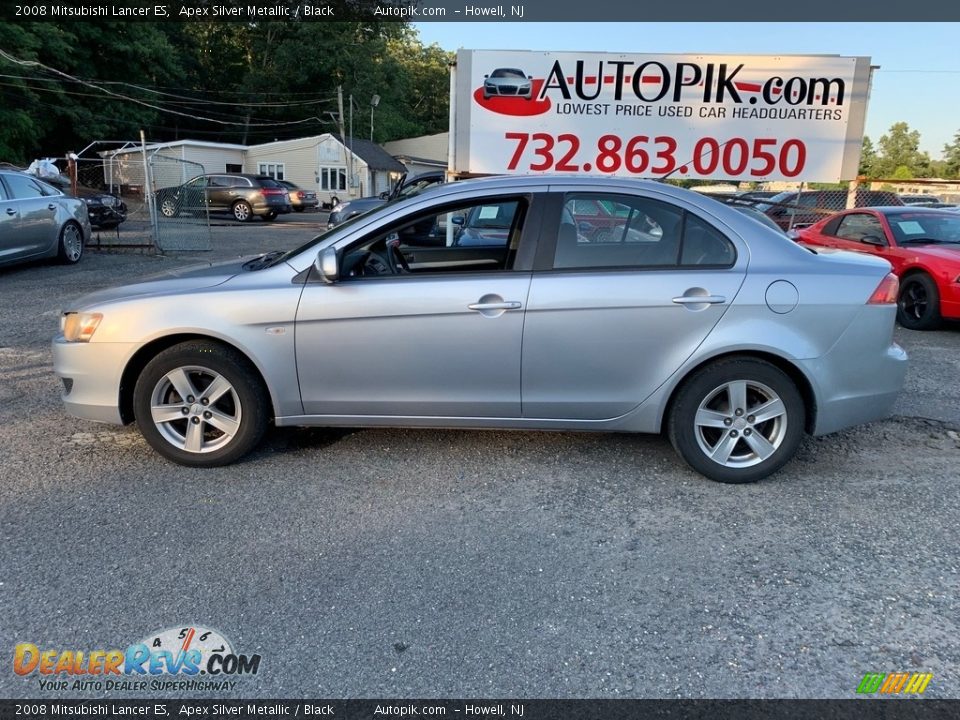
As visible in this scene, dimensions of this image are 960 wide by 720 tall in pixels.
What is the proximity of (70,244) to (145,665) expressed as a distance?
11.0m

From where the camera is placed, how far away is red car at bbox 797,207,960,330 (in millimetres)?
7949

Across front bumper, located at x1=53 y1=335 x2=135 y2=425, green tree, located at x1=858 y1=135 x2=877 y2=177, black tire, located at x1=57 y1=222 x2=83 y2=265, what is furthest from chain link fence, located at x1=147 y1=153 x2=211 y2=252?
green tree, located at x1=858 y1=135 x2=877 y2=177

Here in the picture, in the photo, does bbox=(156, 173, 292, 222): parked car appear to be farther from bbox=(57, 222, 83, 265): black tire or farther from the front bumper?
the front bumper

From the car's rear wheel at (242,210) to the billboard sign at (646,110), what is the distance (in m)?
17.5

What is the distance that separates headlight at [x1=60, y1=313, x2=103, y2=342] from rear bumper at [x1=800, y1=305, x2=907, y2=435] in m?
3.89

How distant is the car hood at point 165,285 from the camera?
396 centimetres

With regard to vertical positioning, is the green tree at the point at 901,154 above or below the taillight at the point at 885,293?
above

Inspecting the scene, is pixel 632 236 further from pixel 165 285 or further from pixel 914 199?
pixel 914 199

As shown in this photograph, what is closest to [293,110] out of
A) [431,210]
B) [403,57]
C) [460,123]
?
[403,57]

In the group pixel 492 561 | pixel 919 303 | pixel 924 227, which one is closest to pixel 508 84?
pixel 924 227

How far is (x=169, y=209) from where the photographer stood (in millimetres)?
13875

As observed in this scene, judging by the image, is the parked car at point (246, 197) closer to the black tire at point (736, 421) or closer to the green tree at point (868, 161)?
the black tire at point (736, 421)

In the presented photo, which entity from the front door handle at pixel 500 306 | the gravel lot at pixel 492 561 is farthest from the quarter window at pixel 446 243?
the gravel lot at pixel 492 561

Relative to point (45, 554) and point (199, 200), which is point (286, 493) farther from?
point (199, 200)
